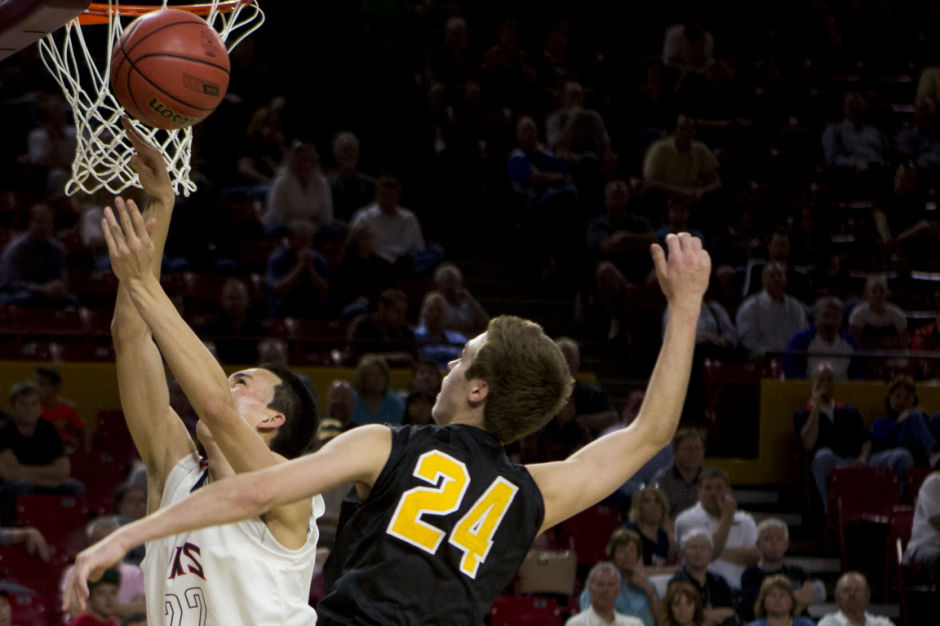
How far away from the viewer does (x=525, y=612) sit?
833 cm

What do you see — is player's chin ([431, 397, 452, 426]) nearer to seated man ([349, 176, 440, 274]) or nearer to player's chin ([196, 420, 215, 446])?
player's chin ([196, 420, 215, 446])

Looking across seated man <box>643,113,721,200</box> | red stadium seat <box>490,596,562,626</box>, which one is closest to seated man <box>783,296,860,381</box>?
seated man <box>643,113,721,200</box>

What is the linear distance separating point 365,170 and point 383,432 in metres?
11.1

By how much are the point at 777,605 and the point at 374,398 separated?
121 inches

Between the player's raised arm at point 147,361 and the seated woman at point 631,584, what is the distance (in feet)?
16.4

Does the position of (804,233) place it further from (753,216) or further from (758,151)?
(758,151)

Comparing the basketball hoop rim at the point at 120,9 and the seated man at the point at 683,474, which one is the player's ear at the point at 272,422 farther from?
the seated man at the point at 683,474

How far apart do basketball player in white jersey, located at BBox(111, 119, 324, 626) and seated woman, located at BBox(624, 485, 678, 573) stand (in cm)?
551

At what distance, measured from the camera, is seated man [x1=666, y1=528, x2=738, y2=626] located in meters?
8.55

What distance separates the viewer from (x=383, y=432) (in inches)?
119

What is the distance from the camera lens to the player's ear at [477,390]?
3203mm

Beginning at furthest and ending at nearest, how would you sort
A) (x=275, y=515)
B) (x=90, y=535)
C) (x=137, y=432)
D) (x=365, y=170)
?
(x=365, y=170) < (x=90, y=535) < (x=137, y=432) < (x=275, y=515)

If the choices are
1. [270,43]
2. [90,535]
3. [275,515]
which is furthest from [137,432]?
[270,43]

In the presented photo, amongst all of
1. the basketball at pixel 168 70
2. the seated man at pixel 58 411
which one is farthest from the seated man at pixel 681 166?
the basketball at pixel 168 70
